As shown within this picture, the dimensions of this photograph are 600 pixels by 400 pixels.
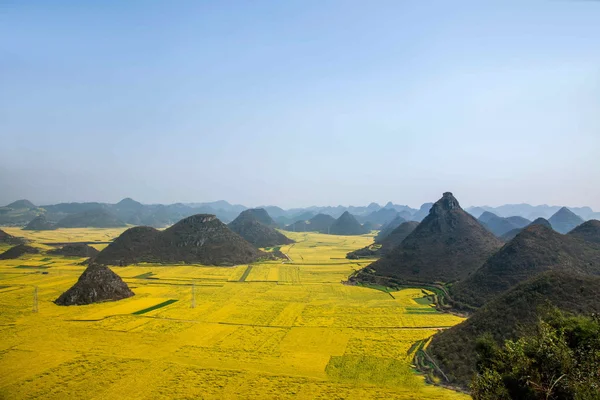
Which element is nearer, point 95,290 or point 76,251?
point 95,290

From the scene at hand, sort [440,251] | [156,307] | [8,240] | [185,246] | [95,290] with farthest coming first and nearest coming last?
[8,240] → [185,246] → [440,251] → [95,290] → [156,307]

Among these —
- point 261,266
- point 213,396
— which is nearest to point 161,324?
point 213,396

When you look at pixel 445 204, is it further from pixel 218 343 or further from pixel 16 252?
pixel 16 252

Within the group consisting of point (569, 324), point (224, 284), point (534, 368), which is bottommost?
point (224, 284)

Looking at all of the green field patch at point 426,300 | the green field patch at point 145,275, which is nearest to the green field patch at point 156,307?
the green field patch at point 145,275

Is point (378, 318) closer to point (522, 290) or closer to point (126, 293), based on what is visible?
point (522, 290)

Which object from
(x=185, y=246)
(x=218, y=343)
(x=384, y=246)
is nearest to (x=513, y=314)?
(x=218, y=343)

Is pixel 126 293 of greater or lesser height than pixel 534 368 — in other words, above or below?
below
